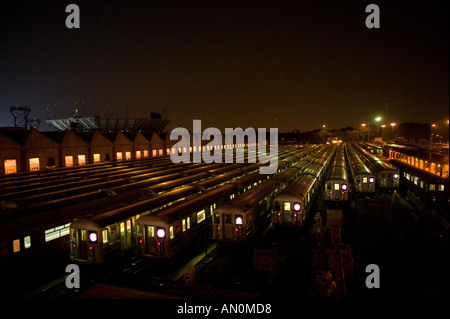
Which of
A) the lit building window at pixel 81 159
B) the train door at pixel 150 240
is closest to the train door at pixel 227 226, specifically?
the train door at pixel 150 240

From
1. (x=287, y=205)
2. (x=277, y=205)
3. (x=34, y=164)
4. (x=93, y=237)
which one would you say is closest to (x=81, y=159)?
(x=34, y=164)

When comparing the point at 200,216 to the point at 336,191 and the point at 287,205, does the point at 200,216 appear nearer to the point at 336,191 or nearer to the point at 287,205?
the point at 287,205

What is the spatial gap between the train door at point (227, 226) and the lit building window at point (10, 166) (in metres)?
29.3

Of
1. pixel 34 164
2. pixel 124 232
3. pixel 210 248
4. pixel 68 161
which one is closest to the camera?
pixel 124 232

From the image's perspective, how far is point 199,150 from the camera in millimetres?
69562

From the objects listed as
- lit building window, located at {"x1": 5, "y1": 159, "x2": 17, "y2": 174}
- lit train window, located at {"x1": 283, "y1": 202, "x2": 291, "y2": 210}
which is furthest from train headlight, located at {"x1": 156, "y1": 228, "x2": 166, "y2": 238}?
lit building window, located at {"x1": 5, "y1": 159, "x2": 17, "y2": 174}

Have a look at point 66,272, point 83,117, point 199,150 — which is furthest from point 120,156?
point 66,272

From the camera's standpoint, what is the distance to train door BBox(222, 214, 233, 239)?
613 inches

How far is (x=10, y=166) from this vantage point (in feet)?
112

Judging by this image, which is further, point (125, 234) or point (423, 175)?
point (423, 175)

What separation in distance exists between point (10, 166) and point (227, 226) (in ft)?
98.3

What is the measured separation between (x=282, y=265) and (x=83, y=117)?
7217 cm

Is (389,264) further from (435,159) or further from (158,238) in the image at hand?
(435,159)

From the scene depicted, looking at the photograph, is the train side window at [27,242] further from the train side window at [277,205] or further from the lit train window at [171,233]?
the train side window at [277,205]
